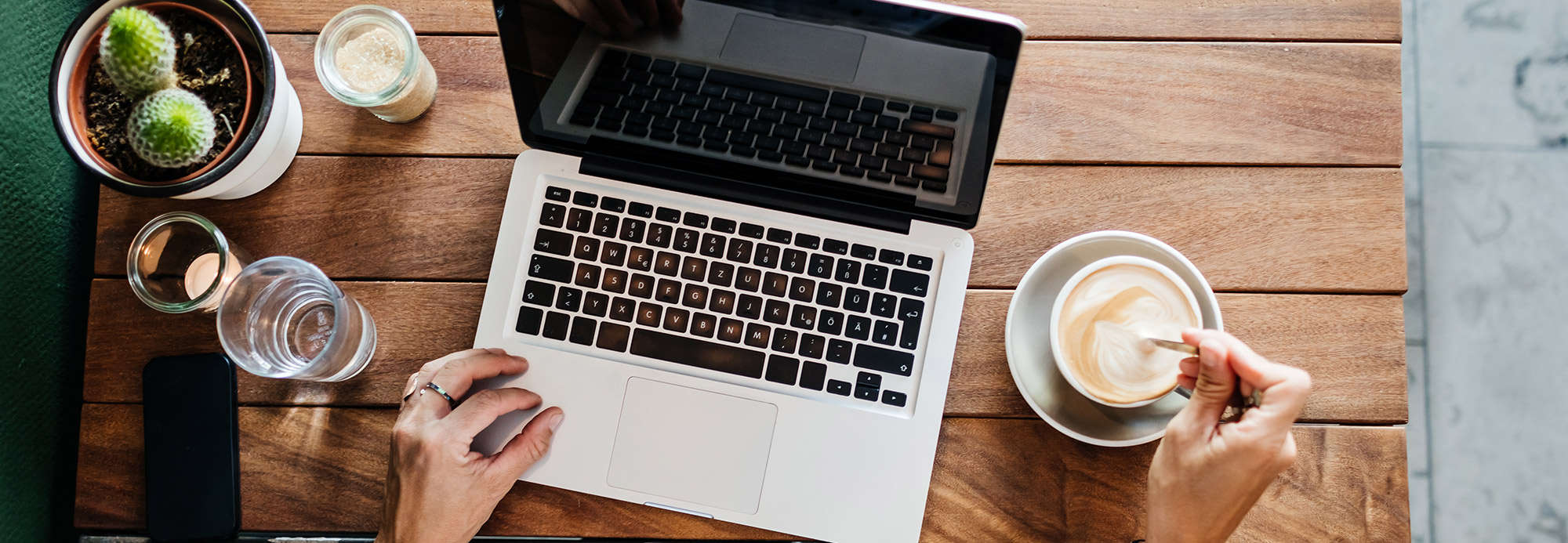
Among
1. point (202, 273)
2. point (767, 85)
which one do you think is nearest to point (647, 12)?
point (767, 85)

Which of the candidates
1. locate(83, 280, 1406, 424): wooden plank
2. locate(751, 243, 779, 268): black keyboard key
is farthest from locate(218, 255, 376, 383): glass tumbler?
locate(751, 243, 779, 268): black keyboard key

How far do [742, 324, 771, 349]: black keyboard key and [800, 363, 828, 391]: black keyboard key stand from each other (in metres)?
0.05

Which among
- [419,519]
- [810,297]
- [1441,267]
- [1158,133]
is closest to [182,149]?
[419,519]

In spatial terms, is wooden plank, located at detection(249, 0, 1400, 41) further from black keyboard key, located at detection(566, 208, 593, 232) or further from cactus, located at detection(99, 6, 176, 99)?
cactus, located at detection(99, 6, 176, 99)

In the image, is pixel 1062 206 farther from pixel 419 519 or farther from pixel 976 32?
pixel 419 519

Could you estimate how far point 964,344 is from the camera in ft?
3.08

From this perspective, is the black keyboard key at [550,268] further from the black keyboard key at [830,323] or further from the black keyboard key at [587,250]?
the black keyboard key at [830,323]

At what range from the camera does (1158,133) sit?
0.96 meters

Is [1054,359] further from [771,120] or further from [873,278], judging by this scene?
[771,120]

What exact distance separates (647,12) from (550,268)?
0.34 m

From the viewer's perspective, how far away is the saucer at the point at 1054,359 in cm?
88

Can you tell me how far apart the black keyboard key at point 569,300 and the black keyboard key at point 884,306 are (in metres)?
0.33

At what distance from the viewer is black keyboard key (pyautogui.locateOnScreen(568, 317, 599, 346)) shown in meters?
0.91

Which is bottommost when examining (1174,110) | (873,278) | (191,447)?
(191,447)
